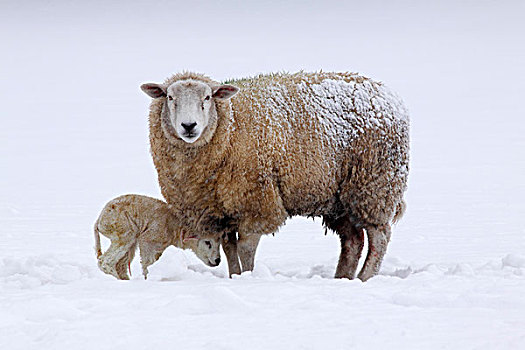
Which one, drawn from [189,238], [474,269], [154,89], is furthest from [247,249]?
[474,269]

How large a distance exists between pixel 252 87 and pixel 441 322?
347cm

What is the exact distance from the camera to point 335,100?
6840 millimetres

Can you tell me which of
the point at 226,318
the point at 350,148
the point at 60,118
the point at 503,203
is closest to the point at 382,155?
the point at 350,148

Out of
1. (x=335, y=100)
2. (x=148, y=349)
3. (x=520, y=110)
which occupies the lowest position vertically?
(x=148, y=349)

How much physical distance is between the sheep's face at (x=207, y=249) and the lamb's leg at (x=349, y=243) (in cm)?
121

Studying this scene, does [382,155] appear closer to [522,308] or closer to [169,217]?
[169,217]

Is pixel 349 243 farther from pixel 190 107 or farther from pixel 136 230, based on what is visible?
pixel 190 107

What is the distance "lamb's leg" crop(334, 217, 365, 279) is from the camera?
741 cm

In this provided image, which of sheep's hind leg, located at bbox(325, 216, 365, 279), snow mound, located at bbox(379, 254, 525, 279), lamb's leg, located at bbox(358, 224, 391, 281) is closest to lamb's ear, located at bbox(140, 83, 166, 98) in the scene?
sheep's hind leg, located at bbox(325, 216, 365, 279)

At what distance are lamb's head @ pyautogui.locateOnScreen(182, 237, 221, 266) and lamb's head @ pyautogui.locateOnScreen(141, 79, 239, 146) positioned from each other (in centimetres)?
132

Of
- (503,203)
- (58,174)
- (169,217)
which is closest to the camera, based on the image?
(169,217)

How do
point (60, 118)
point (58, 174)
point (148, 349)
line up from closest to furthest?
point (148, 349)
point (58, 174)
point (60, 118)

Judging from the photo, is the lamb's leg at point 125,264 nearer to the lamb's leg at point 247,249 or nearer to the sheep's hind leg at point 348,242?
the lamb's leg at point 247,249

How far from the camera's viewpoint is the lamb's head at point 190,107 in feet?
19.9
